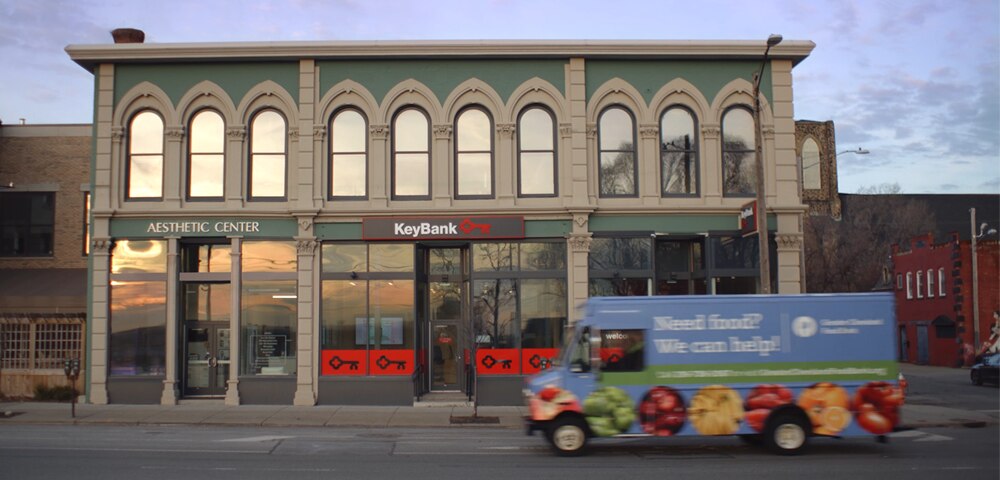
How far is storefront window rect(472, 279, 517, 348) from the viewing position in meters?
25.2

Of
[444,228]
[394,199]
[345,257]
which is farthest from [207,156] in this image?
[444,228]

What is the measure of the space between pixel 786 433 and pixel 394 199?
13508 mm

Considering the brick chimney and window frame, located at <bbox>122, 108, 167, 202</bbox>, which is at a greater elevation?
the brick chimney

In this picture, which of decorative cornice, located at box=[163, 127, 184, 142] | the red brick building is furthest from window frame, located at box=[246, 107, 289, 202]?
the red brick building

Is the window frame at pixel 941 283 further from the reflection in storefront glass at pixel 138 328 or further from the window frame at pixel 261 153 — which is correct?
the reflection in storefront glass at pixel 138 328

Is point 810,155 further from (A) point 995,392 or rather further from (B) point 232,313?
(B) point 232,313

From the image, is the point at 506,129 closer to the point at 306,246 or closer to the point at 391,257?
the point at 391,257

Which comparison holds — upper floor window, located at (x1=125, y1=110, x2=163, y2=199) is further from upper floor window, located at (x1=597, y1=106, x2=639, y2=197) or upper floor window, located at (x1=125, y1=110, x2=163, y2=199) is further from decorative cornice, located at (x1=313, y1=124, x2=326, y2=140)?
upper floor window, located at (x1=597, y1=106, x2=639, y2=197)

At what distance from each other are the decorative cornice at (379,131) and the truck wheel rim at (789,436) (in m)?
14.1

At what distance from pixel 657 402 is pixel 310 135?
13.9 metres

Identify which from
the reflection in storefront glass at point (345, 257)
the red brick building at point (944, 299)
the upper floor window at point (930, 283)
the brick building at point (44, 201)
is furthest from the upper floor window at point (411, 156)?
the upper floor window at point (930, 283)

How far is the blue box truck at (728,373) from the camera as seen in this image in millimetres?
15820

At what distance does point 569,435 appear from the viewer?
15.8m

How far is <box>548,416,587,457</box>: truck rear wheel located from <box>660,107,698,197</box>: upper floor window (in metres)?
11.5
